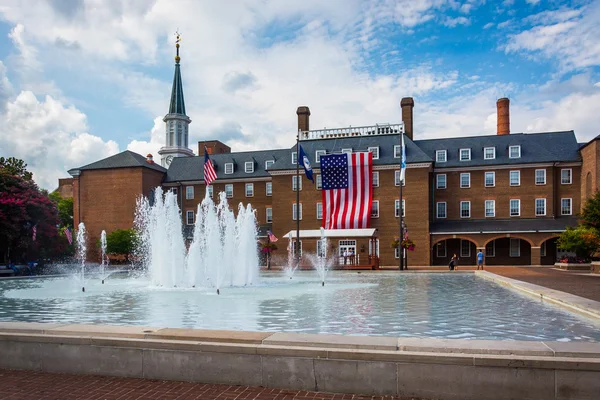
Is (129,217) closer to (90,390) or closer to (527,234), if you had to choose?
(527,234)

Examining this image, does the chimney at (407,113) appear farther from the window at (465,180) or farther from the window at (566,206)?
the window at (566,206)

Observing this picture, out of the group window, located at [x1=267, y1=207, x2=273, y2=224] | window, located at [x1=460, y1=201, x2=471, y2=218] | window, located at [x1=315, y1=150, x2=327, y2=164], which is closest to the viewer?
window, located at [x1=460, y1=201, x2=471, y2=218]

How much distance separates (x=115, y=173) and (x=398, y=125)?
30.6 metres

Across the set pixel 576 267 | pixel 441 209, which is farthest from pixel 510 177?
pixel 576 267

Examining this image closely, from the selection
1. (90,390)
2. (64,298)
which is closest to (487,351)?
(90,390)

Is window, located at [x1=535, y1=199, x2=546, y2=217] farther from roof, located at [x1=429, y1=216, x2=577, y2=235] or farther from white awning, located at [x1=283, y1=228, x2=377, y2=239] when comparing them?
white awning, located at [x1=283, y1=228, x2=377, y2=239]

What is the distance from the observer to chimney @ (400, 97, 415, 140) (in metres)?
49.6

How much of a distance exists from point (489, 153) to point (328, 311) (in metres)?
38.9

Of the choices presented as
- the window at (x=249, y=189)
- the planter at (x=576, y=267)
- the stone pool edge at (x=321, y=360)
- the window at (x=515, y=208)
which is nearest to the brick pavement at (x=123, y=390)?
the stone pool edge at (x=321, y=360)

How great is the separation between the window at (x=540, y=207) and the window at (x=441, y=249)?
8.80m

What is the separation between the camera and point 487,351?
18.8 feet

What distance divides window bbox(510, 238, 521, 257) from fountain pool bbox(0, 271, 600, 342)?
29186mm

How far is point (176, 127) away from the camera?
278 feet

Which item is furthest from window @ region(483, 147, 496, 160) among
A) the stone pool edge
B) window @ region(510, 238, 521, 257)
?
the stone pool edge
